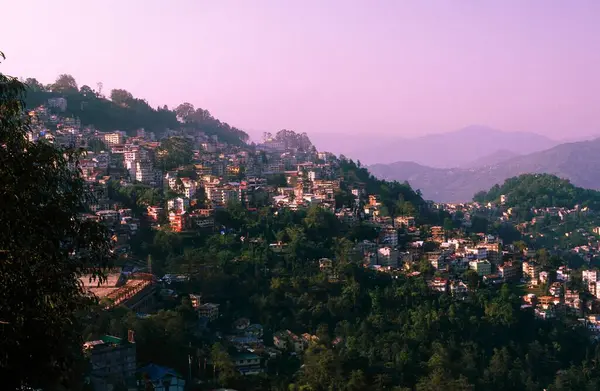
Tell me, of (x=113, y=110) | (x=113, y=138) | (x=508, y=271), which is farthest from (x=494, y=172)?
(x=508, y=271)

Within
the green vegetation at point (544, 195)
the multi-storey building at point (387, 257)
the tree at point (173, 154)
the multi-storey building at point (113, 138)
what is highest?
the multi-storey building at point (113, 138)

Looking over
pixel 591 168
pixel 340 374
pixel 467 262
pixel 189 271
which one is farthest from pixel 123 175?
pixel 591 168

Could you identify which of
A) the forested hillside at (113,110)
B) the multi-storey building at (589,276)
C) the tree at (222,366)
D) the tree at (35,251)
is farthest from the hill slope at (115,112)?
the tree at (35,251)

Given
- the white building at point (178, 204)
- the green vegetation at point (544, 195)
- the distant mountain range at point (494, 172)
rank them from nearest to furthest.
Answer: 1. the white building at point (178, 204)
2. the green vegetation at point (544, 195)
3. the distant mountain range at point (494, 172)

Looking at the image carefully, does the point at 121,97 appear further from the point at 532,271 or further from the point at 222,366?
the point at 222,366

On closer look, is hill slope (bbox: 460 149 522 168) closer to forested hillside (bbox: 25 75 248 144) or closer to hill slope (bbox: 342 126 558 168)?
hill slope (bbox: 342 126 558 168)

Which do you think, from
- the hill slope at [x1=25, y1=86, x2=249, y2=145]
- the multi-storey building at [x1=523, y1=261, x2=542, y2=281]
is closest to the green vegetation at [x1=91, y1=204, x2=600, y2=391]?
the multi-storey building at [x1=523, y1=261, x2=542, y2=281]

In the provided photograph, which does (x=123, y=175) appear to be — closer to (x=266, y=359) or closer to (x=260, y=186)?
(x=260, y=186)

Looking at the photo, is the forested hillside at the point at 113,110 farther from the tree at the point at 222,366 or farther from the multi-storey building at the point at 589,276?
the tree at the point at 222,366
